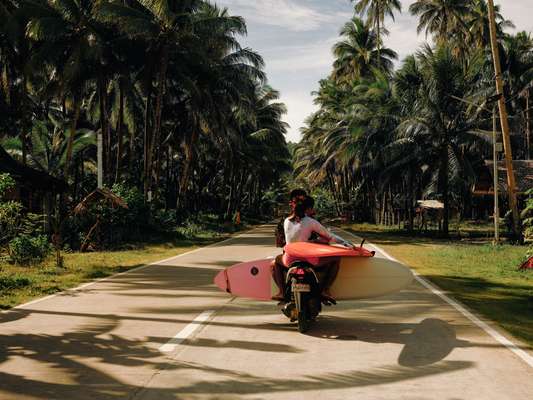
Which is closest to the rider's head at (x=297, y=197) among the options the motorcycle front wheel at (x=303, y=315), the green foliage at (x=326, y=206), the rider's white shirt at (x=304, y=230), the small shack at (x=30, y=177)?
the rider's white shirt at (x=304, y=230)

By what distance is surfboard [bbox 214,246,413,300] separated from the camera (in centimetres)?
831

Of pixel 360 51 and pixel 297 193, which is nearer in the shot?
pixel 297 193

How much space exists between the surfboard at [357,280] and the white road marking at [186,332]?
2.32ft

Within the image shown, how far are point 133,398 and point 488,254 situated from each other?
17.4 meters

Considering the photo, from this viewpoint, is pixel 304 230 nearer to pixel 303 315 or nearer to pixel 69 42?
pixel 303 315

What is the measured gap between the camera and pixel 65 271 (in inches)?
599

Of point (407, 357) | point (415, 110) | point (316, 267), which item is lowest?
point (407, 357)

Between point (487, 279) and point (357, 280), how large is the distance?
6.86m

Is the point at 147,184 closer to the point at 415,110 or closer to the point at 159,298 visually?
the point at 415,110

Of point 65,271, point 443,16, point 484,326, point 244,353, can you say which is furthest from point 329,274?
point 443,16

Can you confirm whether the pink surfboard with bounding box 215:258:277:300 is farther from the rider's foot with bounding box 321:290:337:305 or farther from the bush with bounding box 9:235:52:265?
the bush with bounding box 9:235:52:265

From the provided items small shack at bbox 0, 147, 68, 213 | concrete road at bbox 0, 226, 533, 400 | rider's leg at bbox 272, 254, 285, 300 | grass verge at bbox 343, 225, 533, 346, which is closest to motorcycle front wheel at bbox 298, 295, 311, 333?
concrete road at bbox 0, 226, 533, 400

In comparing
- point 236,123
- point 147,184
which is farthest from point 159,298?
point 236,123

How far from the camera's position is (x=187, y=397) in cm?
506
